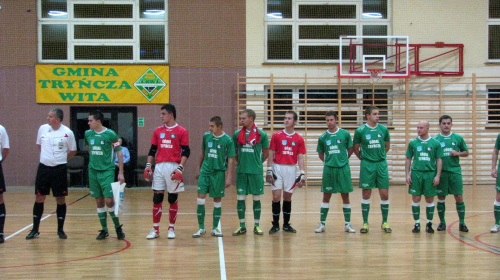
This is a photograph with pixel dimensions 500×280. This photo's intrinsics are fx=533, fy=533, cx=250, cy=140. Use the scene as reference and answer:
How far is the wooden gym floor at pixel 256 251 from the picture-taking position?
5.63 metres

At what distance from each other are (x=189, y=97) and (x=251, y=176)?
8.57 metres

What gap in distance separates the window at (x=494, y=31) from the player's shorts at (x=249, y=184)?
12.0m

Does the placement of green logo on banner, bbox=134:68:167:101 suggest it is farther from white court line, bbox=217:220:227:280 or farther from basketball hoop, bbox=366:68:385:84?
white court line, bbox=217:220:227:280

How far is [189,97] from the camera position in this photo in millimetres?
15938

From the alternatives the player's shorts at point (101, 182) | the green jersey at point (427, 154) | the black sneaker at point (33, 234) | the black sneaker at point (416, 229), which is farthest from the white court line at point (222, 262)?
the green jersey at point (427, 154)

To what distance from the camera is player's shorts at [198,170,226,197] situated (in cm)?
754

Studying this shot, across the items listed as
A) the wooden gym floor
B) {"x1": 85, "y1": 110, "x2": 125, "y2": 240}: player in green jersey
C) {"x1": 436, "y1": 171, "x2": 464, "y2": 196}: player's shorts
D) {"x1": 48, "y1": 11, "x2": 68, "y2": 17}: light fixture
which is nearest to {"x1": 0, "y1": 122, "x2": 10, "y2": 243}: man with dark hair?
the wooden gym floor

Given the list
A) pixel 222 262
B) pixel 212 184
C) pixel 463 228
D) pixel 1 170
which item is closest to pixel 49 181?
pixel 1 170

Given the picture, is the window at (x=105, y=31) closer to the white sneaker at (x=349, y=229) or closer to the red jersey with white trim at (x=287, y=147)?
the red jersey with white trim at (x=287, y=147)

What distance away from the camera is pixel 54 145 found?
7.57 meters

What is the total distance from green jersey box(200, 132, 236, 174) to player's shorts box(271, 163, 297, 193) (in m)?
0.77

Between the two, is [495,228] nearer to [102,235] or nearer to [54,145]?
[102,235]

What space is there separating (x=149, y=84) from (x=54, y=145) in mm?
8368

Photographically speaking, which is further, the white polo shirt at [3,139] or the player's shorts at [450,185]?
the player's shorts at [450,185]
